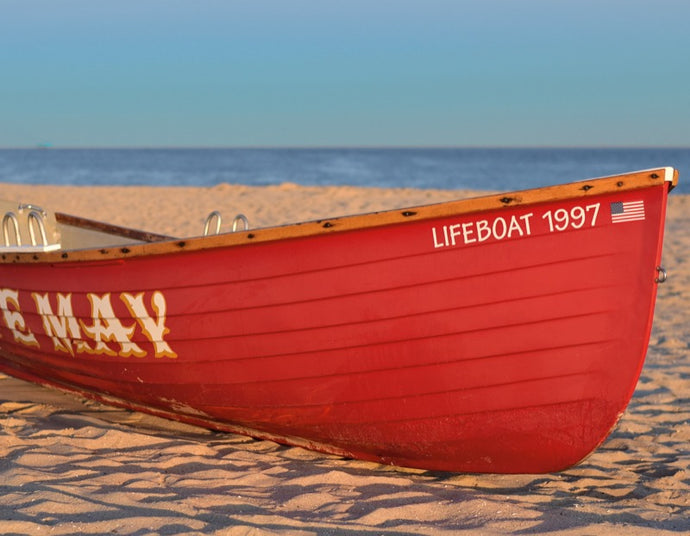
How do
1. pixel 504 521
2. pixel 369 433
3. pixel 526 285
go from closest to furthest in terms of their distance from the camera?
pixel 504 521 < pixel 526 285 < pixel 369 433

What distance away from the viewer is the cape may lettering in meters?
4.64

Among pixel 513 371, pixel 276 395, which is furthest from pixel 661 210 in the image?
pixel 276 395

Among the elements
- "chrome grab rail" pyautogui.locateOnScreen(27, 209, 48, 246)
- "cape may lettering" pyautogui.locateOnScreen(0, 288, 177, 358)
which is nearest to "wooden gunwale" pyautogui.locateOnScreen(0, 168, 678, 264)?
"cape may lettering" pyautogui.locateOnScreen(0, 288, 177, 358)

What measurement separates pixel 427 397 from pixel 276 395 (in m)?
0.89

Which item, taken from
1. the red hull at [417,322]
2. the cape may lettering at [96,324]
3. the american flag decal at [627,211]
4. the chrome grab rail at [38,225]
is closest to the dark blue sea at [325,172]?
the chrome grab rail at [38,225]

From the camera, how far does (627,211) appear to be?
362 centimetres

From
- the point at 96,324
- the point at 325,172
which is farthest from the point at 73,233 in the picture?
the point at 325,172

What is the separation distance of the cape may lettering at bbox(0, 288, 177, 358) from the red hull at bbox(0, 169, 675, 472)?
0.06 ft

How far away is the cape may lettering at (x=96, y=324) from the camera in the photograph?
15.2 feet

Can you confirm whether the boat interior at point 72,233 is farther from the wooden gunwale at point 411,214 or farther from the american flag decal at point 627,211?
the american flag decal at point 627,211

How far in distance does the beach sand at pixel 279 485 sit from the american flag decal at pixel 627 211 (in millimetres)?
1392

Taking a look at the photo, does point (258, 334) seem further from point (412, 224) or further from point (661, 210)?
point (661, 210)

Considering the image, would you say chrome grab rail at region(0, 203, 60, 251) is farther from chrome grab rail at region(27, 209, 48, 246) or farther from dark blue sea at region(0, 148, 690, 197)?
dark blue sea at region(0, 148, 690, 197)

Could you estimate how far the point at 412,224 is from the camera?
12.6 feet
